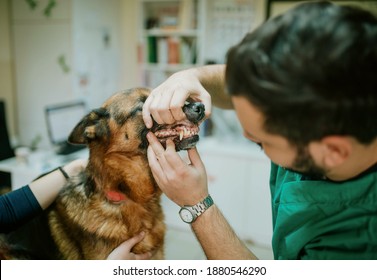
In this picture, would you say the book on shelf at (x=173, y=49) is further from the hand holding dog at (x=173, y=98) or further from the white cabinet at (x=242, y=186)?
the hand holding dog at (x=173, y=98)

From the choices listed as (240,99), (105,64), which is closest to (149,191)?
(240,99)

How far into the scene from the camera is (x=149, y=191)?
1.33 metres

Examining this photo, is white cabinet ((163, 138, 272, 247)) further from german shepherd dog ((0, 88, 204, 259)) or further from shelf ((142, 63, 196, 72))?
german shepherd dog ((0, 88, 204, 259))

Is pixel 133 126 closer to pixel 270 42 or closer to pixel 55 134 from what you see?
pixel 270 42

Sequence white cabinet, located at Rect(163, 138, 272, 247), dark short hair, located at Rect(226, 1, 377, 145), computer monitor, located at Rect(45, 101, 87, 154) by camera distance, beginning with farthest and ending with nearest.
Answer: white cabinet, located at Rect(163, 138, 272, 247) → computer monitor, located at Rect(45, 101, 87, 154) → dark short hair, located at Rect(226, 1, 377, 145)

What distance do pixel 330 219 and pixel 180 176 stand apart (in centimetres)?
A: 39

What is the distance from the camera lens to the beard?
0.78m

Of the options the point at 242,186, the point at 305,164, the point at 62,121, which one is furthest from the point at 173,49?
the point at 305,164

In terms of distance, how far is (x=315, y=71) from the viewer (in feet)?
2.18

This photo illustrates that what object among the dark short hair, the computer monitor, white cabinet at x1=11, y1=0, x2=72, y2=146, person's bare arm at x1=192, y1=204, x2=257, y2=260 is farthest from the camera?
the computer monitor

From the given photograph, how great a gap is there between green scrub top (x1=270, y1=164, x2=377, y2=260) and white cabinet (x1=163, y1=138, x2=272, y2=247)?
2066 millimetres

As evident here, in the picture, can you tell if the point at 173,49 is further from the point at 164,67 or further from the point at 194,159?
the point at 194,159

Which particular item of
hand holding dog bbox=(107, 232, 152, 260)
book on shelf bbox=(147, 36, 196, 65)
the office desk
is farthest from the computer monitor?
hand holding dog bbox=(107, 232, 152, 260)

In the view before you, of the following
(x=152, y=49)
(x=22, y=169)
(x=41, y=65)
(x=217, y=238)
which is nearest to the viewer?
(x=217, y=238)
